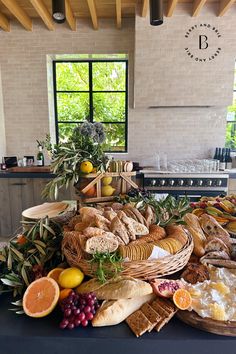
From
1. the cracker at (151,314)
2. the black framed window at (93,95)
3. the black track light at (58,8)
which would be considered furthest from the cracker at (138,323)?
the black framed window at (93,95)

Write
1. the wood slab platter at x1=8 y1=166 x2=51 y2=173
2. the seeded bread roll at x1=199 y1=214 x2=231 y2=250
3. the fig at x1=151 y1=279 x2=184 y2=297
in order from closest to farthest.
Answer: the fig at x1=151 y1=279 x2=184 y2=297 < the seeded bread roll at x1=199 y1=214 x2=231 y2=250 < the wood slab platter at x1=8 y1=166 x2=51 y2=173

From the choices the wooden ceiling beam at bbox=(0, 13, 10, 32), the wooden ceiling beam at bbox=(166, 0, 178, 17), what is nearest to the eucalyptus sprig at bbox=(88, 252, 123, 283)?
the wooden ceiling beam at bbox=(166, 0, 178, 17)

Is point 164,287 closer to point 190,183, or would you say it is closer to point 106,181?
point 106,181

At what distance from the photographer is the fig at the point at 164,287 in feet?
3.03

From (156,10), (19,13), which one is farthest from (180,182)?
(19,13)

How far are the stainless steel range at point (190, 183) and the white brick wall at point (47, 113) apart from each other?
82cm

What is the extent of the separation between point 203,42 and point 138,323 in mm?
4211

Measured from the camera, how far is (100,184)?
1634mm

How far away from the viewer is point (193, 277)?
1055 millimetres

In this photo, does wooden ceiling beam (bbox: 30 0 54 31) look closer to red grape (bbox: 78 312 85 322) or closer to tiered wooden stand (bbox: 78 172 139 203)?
tiered wooden stand (bbox: 78 172 139 203)

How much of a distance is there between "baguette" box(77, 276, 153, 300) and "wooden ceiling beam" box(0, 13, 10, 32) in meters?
4.48

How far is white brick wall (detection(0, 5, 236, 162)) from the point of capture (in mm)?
4234

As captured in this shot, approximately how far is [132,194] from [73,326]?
0.94 m

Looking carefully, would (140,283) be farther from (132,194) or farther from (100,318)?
(132,194)
